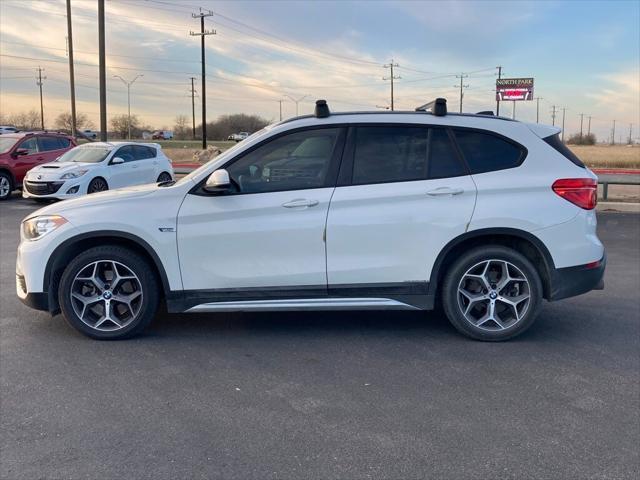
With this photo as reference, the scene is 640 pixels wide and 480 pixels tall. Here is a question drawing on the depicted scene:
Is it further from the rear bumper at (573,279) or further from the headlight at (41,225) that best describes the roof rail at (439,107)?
the headlight at (41,225)

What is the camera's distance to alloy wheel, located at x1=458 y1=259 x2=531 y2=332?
4953 millimetres

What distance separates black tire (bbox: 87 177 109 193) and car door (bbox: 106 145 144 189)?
113 mm

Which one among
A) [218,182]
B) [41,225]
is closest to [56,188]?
[41,225]

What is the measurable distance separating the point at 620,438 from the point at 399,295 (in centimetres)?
197

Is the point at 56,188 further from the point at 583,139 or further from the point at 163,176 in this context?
the point at 583,139

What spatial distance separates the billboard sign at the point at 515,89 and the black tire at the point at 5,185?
63017 mm

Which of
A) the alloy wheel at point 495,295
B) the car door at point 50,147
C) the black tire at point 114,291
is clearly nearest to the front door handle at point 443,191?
the alloy wheel at point 495,295

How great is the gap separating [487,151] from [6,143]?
15957 millimetres

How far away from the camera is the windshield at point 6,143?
16.8 m

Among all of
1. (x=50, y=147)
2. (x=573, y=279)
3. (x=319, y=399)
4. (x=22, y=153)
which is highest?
(x=50, y=147)

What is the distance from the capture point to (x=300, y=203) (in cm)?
479

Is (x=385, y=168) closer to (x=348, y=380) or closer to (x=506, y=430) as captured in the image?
(x=348, y=380)

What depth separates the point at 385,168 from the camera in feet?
16.2

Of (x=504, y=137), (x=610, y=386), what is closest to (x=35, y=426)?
(x=610, y=386)
